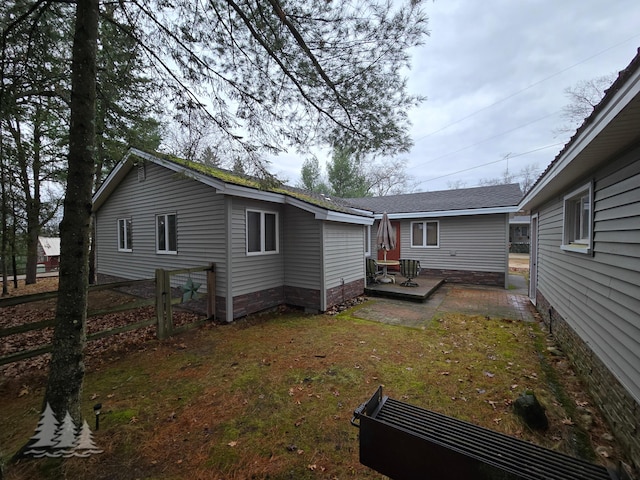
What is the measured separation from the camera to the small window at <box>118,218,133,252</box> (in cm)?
945

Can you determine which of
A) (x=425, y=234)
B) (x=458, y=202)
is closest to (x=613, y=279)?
(x=425, y=234)

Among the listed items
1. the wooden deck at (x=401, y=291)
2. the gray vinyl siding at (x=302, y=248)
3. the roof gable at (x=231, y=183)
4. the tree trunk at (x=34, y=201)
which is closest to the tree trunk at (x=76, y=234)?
the roof gable at (x=231, y=183)

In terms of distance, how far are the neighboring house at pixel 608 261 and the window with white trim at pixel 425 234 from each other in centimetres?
696

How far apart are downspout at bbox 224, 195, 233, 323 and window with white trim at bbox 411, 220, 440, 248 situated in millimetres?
8922

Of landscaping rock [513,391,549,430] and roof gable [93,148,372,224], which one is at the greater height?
roof gable [93,148,372,224]

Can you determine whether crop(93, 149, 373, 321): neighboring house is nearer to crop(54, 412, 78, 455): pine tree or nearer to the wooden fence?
the wooden fence

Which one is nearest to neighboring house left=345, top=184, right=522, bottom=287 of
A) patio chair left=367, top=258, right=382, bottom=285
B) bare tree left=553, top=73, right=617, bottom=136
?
patio chair left=367, top=258, right=382, bottom=285

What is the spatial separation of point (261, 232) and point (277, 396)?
4.36 metres

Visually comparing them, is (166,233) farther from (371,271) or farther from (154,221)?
(371,271)

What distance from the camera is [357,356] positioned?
14.5ft

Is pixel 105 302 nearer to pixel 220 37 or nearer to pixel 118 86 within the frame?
pixel 118 86

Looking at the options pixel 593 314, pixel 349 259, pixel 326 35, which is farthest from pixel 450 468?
pixel 349 259

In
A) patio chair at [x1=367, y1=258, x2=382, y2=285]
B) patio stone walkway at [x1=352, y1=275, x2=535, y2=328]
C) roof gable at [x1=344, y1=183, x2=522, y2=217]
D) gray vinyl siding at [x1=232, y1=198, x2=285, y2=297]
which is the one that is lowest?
patio stone walkway at [x1=352, y1=275, x2=535, y2=328]

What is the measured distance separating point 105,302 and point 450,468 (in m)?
10.8
